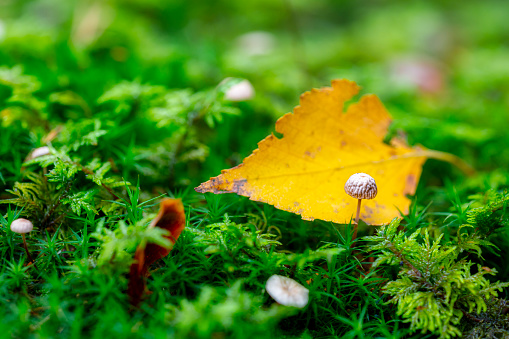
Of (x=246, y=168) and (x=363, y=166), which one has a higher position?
(x=246, y=168)

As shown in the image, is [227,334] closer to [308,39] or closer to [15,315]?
[15,315]

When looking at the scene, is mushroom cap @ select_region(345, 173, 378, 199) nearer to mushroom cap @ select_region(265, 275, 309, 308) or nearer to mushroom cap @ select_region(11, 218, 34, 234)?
mushroom cap @ select_region(265, 275, 309, 308)

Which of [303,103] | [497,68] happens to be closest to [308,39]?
[497,68]

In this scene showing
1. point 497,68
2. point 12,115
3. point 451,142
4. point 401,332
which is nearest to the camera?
point 401,332

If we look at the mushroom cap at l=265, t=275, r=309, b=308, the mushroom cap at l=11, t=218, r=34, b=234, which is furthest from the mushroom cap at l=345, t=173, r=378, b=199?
the mushroom cap at l=11, t=218, r=34, b=234

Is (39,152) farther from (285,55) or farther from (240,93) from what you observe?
(285,55)

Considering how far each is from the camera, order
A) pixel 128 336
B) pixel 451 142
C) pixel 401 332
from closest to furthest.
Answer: pixel 128 336
pixel 401 332
pixel 451 142

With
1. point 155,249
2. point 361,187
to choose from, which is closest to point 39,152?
point 155,249
